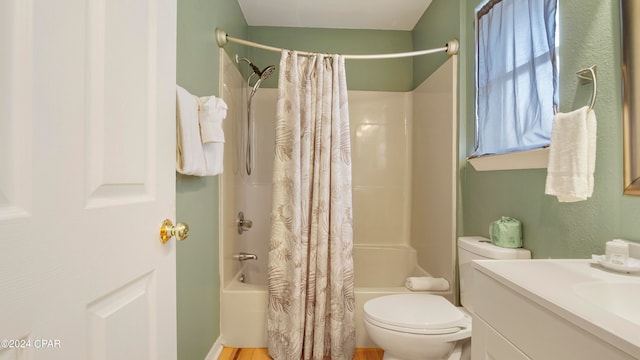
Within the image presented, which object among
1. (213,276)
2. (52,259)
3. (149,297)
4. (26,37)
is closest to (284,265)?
(213,276)

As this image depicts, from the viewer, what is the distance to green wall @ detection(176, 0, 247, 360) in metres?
1.39

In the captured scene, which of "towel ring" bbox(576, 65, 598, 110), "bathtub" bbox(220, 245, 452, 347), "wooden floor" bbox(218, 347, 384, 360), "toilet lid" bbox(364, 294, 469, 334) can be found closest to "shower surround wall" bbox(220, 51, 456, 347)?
"bathtub" bbox(220, 245, 452, 347)

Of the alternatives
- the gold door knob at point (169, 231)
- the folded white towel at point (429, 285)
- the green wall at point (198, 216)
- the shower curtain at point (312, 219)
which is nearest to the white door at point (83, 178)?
the gold door knob at point (169, 231)

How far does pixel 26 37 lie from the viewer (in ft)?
1.40

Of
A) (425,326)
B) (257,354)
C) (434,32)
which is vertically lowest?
(257,354)

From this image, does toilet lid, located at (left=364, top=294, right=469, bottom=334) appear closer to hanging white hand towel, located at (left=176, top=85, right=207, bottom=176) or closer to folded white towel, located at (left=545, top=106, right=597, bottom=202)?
folded white towel, located at (left=545, top=106, right=597, bottom=202)

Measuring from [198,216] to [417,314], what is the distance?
1149mm

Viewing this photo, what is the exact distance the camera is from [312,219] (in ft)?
5.99

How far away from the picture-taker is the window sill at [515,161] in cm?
124

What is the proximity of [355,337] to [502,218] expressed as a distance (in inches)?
41.7

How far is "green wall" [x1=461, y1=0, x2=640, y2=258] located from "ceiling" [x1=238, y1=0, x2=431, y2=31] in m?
1.40

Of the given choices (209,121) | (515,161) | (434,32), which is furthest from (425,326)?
(434,32)

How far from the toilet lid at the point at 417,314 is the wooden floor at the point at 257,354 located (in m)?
0.48

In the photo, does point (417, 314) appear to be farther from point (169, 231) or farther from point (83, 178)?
point (83, 178)
